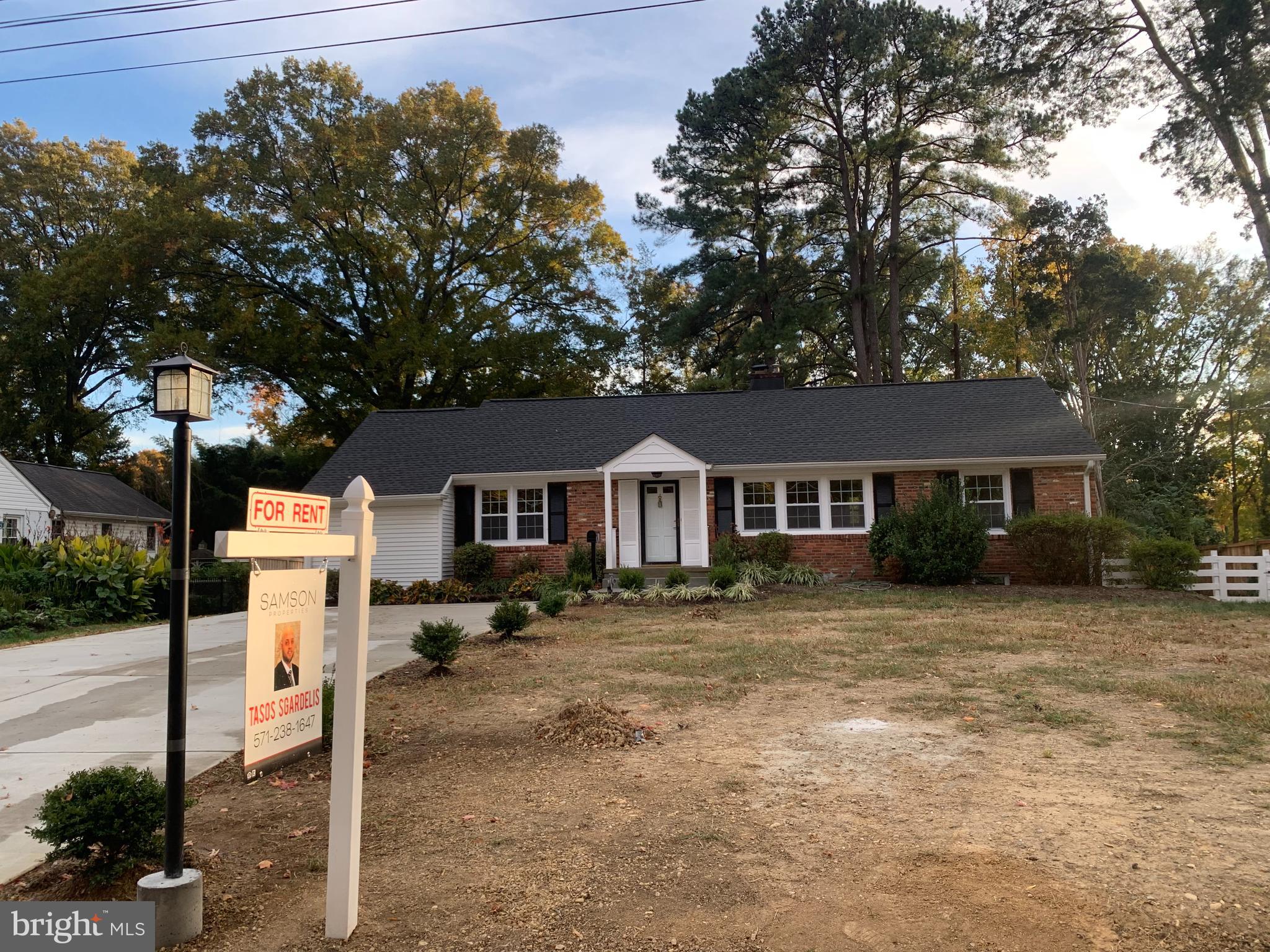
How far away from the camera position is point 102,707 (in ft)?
24.2

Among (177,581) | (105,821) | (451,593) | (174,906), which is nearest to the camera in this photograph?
(174,906)

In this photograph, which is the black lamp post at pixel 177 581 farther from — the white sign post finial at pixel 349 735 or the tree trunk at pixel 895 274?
the tree trunk at pixel 895 274

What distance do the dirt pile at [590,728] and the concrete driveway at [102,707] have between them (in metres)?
1.69

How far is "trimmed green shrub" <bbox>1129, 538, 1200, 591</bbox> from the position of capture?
1614cm

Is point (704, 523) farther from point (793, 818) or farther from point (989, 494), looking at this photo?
point (793, 818)

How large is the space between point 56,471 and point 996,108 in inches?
1316

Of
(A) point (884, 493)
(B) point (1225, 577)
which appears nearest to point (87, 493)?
(A) point (884, 493)

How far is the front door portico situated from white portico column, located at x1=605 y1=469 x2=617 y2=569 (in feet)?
3.23

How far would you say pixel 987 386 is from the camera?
22219 mm

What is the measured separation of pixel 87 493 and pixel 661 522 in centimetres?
2207

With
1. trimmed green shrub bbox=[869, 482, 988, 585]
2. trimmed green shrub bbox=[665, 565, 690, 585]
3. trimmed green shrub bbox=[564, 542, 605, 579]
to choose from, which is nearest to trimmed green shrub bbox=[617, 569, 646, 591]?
trimmed green shrub bbox=[665, 565, 690, 585]

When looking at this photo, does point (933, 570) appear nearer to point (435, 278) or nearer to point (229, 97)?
point (435, 278)

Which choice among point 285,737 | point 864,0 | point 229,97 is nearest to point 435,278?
point 229,97

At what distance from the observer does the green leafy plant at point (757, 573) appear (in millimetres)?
17797
